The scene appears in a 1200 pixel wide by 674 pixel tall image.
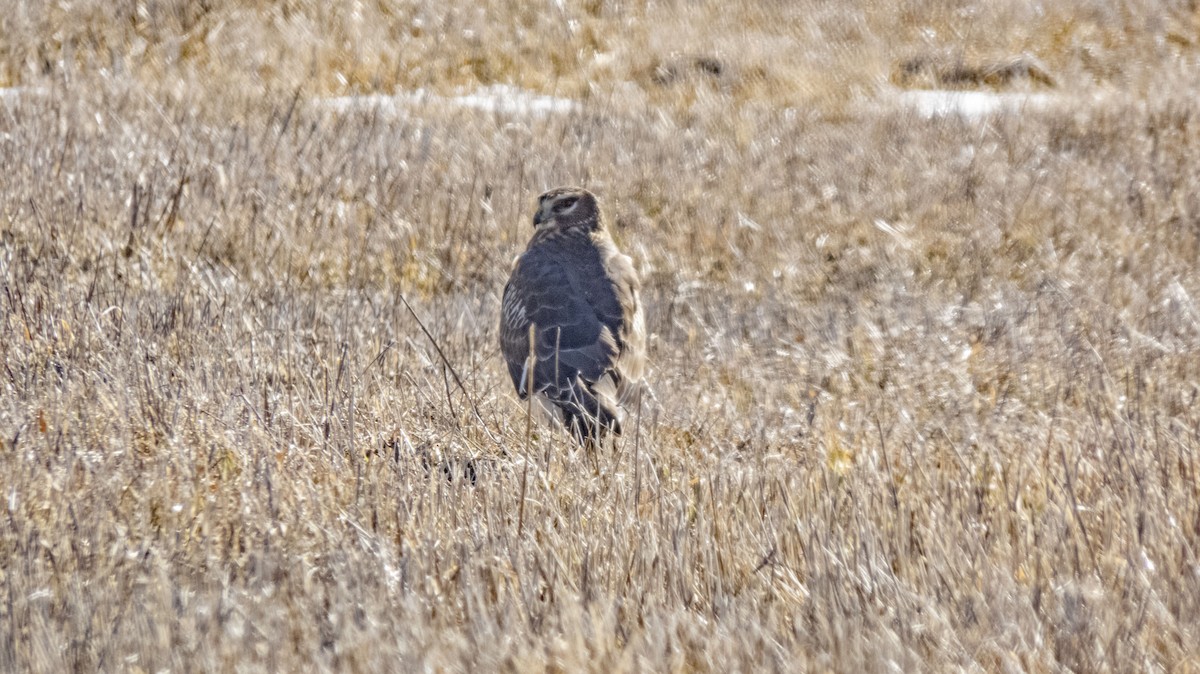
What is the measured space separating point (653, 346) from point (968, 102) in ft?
27.6

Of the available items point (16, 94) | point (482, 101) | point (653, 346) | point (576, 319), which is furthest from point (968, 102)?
point (576, 319)

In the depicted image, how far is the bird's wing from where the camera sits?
19.7 ft

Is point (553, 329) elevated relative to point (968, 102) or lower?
elevated

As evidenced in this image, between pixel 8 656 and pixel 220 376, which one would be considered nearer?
pixel 8 656

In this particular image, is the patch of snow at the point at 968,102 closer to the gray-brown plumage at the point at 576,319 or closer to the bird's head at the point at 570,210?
the bird's head at the point at 570,210

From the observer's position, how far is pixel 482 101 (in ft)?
48.2

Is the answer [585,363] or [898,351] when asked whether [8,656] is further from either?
[898,351]

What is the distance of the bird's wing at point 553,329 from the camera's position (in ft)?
19.7

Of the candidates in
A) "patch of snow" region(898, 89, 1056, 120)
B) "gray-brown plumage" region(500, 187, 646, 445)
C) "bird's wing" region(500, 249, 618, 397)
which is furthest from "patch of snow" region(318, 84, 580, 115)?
"bird's wing" region(500, 249, 618, 397)

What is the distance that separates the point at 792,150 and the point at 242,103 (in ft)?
19.6

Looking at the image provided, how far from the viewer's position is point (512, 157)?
40.8 ft

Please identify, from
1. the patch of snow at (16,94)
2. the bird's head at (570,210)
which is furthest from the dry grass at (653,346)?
the bird's head at (570,210)

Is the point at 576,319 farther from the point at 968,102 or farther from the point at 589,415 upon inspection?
the point at 968,102

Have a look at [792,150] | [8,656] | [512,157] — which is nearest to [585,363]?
[8,656]
